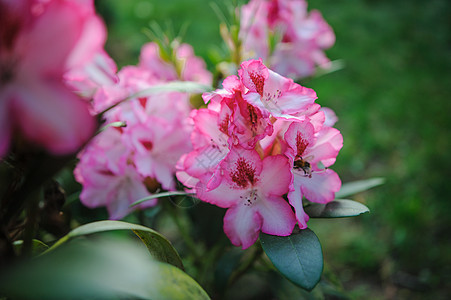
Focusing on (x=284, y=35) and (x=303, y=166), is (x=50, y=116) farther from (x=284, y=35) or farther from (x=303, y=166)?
(x=284, y=35)

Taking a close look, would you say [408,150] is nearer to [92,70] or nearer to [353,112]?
[353,112]

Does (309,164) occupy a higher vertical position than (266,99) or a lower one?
lower

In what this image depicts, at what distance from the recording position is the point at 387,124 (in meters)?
2.35

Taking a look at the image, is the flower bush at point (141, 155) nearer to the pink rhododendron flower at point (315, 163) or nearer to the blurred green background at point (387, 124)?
the pink rhododendron flower at point (315, 163)

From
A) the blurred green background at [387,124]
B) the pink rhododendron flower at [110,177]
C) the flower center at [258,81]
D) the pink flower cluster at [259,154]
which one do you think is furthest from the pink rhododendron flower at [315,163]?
the blurred green background at [387,124]

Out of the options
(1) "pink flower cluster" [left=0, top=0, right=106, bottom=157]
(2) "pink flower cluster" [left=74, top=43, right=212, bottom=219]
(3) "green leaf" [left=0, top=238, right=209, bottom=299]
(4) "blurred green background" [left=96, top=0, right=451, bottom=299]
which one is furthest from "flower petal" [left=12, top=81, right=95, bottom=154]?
(4) "blurred green background" [left=96, top=0, right=451, bottom=299]

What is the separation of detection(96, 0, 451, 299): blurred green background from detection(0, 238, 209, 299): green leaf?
0.75m

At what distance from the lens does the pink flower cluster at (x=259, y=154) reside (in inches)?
25.7

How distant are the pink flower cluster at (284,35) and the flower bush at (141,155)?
0.04m

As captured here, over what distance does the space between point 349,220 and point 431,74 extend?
5.29 feet

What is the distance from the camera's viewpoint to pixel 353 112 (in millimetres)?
2475

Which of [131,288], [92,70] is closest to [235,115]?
[92,70]

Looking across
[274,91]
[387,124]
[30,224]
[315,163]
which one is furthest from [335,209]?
[387,124]

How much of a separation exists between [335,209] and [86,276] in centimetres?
→ 47
